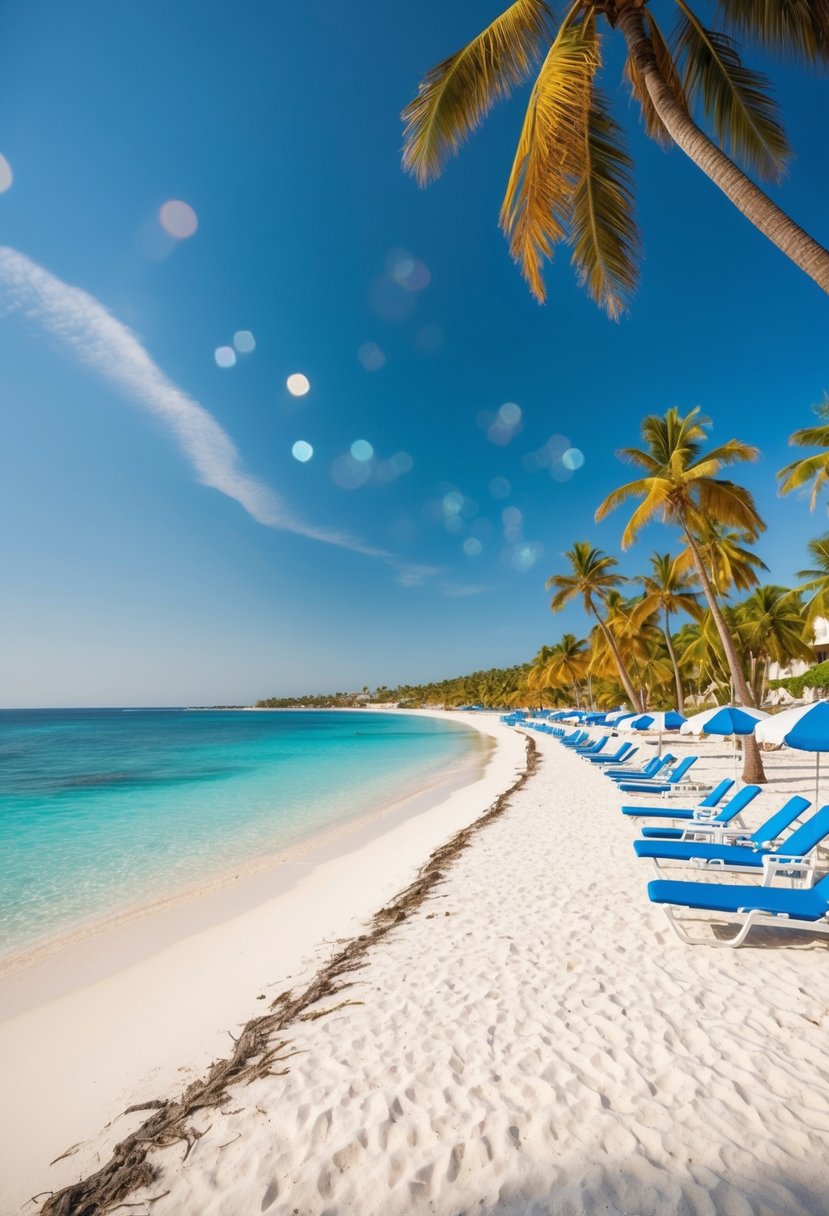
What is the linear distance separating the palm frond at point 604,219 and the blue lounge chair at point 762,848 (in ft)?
18.2

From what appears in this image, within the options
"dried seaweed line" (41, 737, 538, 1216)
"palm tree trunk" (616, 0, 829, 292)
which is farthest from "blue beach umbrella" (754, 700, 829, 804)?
"dried seaweed line" (41, 737, 538, 1216)

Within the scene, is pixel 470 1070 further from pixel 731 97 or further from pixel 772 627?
pixel 772 627

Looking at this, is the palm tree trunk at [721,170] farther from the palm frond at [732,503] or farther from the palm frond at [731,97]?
the palm frond at [732,503]

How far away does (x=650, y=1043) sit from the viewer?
3078 millimetres

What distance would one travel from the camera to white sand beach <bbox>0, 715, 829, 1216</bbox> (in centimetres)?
223

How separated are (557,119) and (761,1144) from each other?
7020mm

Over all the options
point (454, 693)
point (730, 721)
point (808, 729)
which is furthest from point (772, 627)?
point (454, 693)

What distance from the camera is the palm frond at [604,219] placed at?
5592mm

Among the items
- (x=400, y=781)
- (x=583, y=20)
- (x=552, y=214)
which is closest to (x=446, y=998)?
(x=552, y=214)

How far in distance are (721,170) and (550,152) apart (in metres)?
1.63

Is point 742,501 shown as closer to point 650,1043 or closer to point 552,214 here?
point 552,214

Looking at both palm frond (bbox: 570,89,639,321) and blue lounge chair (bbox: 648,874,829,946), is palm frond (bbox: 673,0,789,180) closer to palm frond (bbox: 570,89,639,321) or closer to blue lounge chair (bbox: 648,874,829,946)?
palm frond (bbox: 570,89,639,321)

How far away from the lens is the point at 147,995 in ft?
15.3

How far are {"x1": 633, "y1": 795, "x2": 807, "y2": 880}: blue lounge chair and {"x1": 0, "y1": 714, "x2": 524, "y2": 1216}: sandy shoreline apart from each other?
3.28m
